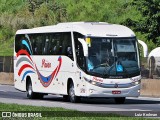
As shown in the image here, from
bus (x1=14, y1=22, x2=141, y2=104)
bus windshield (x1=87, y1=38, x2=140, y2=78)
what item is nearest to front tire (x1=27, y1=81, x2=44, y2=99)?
bus (x1=14, y1=22, x2=141, y2=104)

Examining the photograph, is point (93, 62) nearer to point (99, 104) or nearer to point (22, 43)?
point (99, 104)

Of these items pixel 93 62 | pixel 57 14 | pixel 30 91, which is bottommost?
pixel 30 91

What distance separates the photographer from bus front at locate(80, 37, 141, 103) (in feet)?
94.3

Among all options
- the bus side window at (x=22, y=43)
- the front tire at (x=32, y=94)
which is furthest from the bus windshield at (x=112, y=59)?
the bus side window at (x=22, y=43)

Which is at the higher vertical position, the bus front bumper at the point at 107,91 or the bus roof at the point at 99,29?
the bus roof at the point at 99,29

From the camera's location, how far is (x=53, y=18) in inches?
3590

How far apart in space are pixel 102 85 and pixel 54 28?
183 inches

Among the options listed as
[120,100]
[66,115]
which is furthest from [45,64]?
[66,115]

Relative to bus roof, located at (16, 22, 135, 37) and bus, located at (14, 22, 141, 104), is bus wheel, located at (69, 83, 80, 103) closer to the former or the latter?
bus, located at (14, 22, 141, 104)

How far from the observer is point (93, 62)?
94.5 feet

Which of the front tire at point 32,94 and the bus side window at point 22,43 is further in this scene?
the bus side window at point 22,43

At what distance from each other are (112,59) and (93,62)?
77 cm

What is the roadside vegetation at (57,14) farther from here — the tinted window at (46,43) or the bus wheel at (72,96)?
the bus wheel at (72,96)

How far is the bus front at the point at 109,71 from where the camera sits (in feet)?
94.3
